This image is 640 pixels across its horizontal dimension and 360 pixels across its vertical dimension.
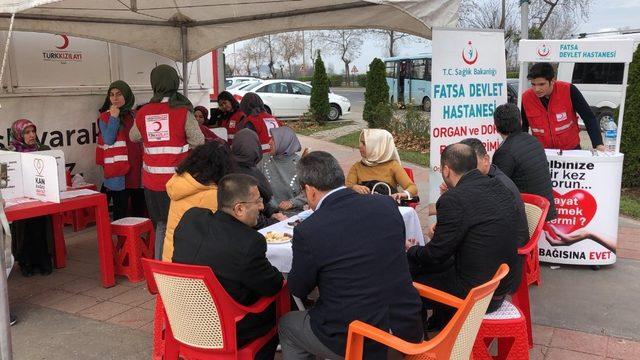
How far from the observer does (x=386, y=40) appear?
41.6 m

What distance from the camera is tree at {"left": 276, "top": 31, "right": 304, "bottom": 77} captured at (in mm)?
49375

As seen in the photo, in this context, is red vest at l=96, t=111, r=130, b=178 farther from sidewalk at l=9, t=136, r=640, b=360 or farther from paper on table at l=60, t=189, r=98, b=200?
paper on table at l=60, t=189, r=98, b=200

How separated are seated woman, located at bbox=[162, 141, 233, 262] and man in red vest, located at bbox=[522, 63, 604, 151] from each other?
2951 mm

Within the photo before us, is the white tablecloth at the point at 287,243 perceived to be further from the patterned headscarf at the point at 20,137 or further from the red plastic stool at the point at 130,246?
the patterned headscarf at the point at 20,137

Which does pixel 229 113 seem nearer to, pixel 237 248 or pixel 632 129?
pixel 237 248

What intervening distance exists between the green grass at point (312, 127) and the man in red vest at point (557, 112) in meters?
10.4

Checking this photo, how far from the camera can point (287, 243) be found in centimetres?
296

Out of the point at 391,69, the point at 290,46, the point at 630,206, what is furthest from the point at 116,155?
the point at 290,46

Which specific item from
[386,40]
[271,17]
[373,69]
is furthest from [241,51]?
[271,17]

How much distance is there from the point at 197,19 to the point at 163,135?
2.28 meters

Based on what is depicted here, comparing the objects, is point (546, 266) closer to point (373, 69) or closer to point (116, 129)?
→ point (116, 129)

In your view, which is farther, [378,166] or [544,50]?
[544,50]

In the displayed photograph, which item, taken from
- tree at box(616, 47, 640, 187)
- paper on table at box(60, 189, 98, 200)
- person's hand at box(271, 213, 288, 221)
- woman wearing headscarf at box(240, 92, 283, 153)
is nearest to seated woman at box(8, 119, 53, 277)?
paper on table at box(60, 189, 98, 200)

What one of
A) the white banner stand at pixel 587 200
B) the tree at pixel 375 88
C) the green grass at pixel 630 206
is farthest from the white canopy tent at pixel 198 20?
the tree at pixel 375 88
